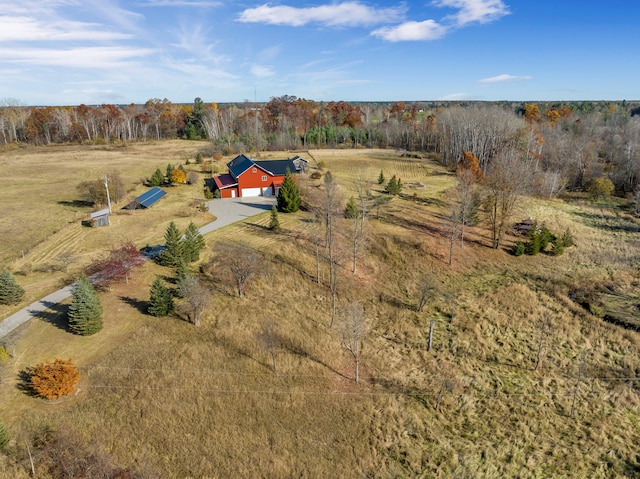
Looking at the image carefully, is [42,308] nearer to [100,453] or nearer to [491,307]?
[100,453]

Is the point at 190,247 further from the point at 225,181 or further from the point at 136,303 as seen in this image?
the point at 225,181

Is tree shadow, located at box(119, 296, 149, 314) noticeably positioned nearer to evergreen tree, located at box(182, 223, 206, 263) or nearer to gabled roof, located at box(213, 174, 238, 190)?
evergreen tree, located at box(182, 223, 206, 263)

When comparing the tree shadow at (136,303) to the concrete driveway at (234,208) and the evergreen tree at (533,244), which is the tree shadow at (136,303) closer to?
the concrete driveway at (234,208)

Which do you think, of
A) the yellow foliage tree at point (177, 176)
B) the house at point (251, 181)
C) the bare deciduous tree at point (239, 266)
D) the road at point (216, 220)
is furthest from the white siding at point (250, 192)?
the bare deciduous tree at point (239, 266)

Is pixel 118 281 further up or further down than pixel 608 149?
further down

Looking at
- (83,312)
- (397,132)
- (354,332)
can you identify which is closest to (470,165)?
(397,132)

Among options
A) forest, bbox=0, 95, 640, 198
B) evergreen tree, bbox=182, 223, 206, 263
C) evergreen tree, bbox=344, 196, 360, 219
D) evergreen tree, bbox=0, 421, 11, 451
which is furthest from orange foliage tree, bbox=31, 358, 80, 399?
forest, bbox=0, 95, 640, 198

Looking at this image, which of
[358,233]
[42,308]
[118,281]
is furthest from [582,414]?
[42,308]
